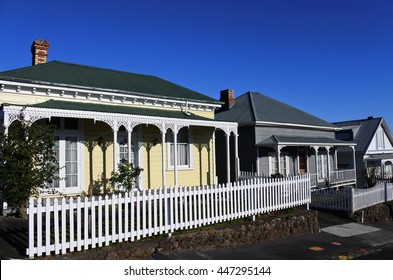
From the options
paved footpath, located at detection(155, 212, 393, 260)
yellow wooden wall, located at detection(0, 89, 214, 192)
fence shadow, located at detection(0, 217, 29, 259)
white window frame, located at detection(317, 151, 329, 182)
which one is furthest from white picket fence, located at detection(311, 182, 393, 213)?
fence shadow, located at detection(0, 217, 29, 259)

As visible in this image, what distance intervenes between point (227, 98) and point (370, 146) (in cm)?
1570

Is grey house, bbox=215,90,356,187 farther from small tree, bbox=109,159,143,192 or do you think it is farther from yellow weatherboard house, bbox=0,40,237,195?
small tree, bbox=109,159,143,192

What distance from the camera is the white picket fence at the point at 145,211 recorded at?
611 cm

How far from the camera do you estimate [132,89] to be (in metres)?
13.8

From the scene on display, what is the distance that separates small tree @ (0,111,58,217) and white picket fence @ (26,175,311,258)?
89 cm

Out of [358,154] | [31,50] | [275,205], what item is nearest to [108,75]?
[31,50]

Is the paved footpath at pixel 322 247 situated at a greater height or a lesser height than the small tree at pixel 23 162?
lesser

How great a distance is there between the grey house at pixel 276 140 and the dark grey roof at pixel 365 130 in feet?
22.2

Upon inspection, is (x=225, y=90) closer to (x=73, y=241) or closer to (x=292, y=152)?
(x=292, y=152)

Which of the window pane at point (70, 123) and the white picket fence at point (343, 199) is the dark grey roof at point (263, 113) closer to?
the white picket fence at point (343, 199)

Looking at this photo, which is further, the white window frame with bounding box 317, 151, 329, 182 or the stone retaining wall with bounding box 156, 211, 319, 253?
the white window frame with bounding box 317, 151, 329, 182

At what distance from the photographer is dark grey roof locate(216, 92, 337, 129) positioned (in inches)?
764

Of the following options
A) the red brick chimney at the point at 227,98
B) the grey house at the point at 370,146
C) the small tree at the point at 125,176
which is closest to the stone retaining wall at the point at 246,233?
the small tree at the point at 125,176

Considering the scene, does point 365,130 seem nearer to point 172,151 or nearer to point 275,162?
point 275,162
